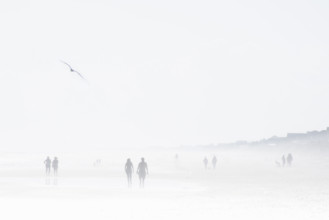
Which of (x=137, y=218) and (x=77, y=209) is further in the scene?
(x=77, y=209)

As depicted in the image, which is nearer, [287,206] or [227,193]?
[287,206]

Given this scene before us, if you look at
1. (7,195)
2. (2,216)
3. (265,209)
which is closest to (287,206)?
(265,209)

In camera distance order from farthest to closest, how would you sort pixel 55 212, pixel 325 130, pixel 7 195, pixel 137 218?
pixel 325 130
pixel 7 195
pixel 55 212
pixel 137 218

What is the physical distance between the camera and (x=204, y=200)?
2256cm

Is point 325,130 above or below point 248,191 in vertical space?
above

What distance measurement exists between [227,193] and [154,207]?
7227 millimetres

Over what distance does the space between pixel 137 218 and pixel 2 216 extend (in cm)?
377

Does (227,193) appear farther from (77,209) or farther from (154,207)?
(77,209)

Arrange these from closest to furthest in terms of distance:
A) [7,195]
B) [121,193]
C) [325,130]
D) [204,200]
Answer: [204,200]
[7,195]
[121,193]
[325,130]

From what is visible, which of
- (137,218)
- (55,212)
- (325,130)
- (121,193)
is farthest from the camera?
(325,130)

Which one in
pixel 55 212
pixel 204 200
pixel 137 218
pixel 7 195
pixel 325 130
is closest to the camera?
pixel 137 218

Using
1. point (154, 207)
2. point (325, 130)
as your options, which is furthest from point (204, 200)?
point (325, 130)

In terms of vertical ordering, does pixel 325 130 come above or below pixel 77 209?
above

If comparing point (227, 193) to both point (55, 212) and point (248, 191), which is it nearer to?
point (248, 191)
